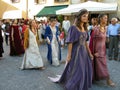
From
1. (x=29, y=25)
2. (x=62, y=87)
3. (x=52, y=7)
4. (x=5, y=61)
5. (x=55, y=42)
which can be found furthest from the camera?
(x=52, y=7)

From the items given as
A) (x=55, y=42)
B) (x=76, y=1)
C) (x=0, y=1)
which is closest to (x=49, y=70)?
(x=55, y=42)

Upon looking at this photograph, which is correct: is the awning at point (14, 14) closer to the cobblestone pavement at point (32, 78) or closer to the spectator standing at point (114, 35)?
the spectator standing at point (114, 35)

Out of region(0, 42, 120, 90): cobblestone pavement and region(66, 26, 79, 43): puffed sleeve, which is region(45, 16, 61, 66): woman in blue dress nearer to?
region(0, 42, 120, 90): cobblestone pavement

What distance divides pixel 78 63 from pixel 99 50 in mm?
1074

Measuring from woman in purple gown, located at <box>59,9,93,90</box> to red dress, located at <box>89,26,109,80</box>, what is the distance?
31.0 inches

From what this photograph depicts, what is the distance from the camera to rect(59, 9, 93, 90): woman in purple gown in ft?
19.4

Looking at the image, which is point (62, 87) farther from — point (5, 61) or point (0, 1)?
point (0, 1)

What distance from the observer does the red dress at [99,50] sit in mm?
6863

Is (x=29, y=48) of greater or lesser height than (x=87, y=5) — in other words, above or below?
below

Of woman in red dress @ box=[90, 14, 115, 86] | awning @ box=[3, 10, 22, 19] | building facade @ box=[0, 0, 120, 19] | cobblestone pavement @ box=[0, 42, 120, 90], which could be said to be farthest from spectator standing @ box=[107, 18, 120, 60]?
awning @ box=[3, 10, 22, 19]

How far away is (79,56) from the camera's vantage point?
6.03 metres

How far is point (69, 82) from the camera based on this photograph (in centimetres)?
612

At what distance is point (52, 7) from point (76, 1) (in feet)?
11.6

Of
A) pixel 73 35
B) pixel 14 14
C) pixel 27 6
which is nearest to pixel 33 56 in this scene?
pixel 73 35
